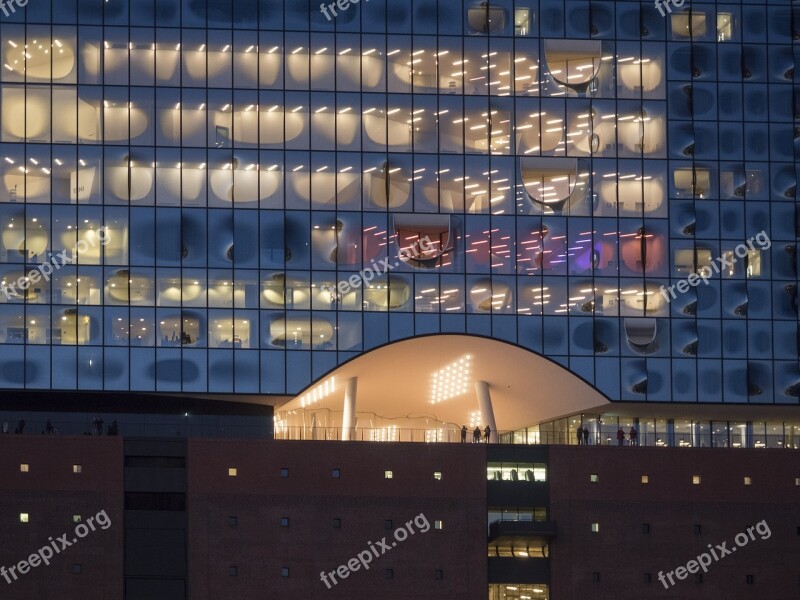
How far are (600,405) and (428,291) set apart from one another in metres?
8.49

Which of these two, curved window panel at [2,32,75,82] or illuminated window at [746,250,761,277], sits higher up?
curved window panel at [2,32,75,82]

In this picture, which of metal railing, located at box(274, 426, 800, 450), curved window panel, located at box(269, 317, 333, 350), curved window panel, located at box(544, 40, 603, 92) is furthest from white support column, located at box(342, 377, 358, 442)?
curved window panel, located at box(544, 40, 603, 92)

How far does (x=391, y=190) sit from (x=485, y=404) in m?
10.4

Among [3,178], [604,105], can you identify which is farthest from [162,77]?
[604,105]

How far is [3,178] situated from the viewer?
7044 centimetres

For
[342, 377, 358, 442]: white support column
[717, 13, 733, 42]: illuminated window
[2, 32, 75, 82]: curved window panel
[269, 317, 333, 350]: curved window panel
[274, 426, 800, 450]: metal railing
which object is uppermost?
[717, 13, 733, 42]: illuminated window

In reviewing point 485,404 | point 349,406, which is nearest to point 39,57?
point 349,406

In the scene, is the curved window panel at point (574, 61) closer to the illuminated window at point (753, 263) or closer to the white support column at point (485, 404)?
the illuminated window at point (753, 263)

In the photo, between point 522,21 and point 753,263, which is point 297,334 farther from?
point 753,263

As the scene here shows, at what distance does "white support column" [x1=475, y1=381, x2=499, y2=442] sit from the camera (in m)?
74.6

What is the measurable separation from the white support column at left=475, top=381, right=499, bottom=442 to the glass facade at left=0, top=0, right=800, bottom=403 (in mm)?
4725

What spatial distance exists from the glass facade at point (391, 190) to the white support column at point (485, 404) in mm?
4725

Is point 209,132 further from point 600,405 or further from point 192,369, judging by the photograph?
point 600,405

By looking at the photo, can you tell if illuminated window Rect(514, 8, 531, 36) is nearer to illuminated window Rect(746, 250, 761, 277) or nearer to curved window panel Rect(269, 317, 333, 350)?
illuminated window Rect(746, 250, 761, 277)
